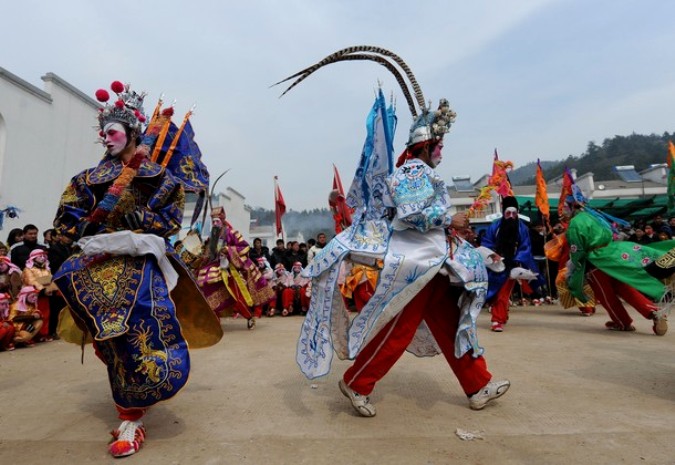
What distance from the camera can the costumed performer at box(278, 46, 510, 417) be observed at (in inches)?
108

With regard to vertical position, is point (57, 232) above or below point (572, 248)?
above

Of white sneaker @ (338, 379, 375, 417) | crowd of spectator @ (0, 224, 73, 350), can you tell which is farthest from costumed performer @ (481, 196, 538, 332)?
crowd of spectator @ (0, 224, 73, 350)

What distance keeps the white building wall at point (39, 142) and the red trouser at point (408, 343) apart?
9236 millimetres

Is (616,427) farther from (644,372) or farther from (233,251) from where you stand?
(233,251)

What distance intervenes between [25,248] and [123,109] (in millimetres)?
5172

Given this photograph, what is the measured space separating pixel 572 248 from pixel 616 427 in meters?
3.78

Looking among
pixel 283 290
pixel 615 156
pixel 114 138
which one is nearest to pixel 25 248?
pixel 283 290

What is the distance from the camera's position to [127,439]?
229 cm

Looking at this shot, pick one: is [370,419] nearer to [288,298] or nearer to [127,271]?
[127,271]

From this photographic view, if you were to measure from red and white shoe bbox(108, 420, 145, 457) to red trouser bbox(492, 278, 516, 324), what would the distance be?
487 cm

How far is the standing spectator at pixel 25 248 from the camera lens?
→ 259 inches

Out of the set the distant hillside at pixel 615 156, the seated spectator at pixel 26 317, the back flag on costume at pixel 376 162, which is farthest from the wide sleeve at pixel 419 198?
the distant hillside at pixel 615 156

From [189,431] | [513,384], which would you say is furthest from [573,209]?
[189,431]

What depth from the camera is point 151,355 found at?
7.84 feet
